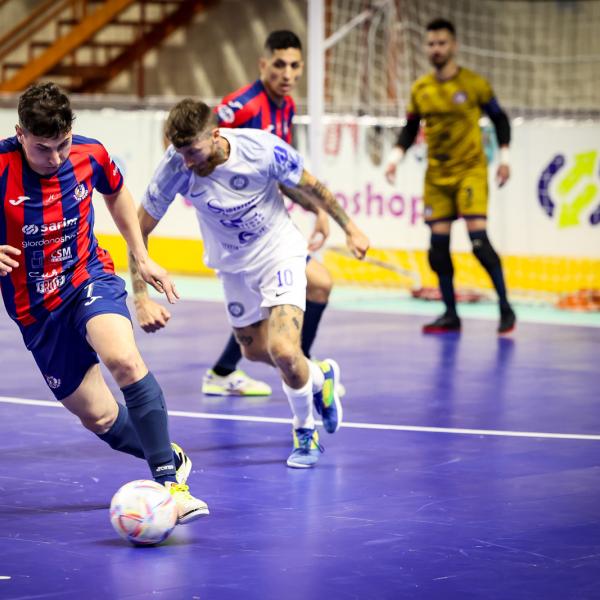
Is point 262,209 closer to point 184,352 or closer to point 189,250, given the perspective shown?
point 184,352

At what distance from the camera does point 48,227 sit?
5.25 m

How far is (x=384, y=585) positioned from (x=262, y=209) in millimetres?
2705

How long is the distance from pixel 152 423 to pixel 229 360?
3.11m

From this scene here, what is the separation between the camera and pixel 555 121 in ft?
44.9

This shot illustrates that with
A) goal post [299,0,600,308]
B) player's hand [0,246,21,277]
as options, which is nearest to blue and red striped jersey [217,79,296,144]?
player's hand [0,246,21,277]

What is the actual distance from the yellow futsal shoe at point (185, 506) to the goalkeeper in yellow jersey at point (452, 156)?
6.12 m

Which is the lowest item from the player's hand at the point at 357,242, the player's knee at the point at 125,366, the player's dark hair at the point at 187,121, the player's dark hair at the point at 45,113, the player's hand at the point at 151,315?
the player's knee at the point at 125,366

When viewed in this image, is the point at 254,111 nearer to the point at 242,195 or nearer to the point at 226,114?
the point at 226,114

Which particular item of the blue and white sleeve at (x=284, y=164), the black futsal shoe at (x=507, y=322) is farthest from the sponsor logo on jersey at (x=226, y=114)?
the black futsal shoe at (x=507, y=322)

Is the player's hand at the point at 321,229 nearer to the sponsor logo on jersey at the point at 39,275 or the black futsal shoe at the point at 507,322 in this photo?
the sponsor logo on jersey at the point at 39,275

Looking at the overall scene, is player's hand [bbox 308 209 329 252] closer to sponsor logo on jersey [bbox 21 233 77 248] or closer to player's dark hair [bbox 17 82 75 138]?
sponsor logo on jersey [bbox 21 233 77 248]

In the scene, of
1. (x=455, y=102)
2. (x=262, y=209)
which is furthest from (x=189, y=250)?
(x=262, y=209)

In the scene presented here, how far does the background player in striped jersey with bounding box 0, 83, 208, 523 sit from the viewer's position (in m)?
5.05

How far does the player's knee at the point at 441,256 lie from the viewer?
11.1 metres
